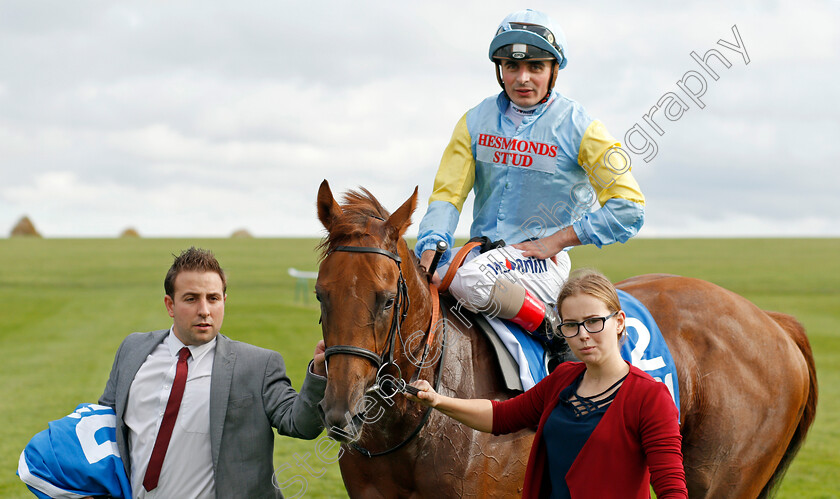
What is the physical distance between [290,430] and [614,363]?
1.28 m

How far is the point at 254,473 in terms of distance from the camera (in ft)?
9.29

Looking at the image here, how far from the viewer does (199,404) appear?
2820 millimetres

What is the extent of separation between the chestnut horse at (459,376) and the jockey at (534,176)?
0.43 meters

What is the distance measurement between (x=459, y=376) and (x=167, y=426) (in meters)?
1.12

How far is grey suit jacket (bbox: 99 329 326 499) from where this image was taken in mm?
2762

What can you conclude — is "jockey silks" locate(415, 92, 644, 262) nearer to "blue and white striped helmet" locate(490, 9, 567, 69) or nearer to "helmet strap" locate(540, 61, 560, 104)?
"helmet strap" locate(540, 61, 560, 104)

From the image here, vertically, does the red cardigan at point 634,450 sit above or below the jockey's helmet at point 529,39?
below

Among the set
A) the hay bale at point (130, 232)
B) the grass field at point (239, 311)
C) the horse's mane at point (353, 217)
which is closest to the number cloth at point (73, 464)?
the grass field at point (239, 311)

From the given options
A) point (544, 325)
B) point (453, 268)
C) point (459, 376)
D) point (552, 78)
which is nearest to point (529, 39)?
point (552, 78)

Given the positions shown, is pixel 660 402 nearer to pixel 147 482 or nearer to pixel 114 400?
pixel 147 482

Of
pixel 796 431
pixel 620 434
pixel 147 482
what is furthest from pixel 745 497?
pixel 147 482

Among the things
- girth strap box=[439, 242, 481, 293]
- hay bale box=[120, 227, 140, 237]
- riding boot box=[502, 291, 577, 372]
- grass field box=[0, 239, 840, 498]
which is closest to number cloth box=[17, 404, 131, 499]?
grass field box=[0, 239, 840, 498]

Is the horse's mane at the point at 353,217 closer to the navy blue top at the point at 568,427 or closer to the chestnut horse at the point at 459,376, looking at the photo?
the chestnut horse at the point at 459,376

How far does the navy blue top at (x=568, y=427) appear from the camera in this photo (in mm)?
2131
